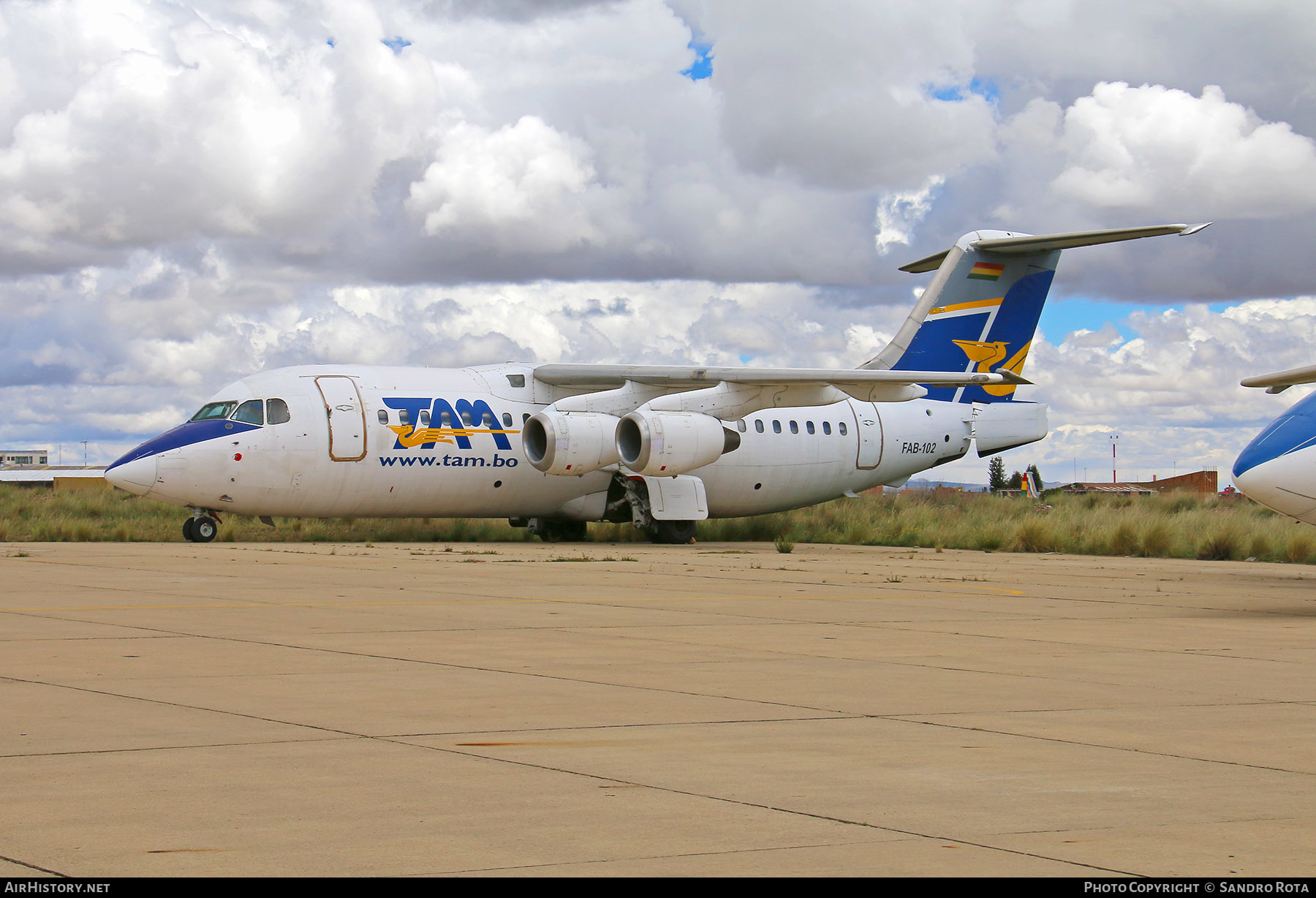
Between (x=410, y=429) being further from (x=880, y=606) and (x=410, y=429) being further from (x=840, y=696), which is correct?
(x=840, y=696)

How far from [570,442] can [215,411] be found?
19.4 ft

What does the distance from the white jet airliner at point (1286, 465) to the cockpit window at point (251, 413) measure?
15.4m

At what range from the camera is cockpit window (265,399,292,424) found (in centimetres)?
2384

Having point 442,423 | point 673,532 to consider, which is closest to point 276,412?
point 442,423

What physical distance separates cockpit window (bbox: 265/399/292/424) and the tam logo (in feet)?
5.19

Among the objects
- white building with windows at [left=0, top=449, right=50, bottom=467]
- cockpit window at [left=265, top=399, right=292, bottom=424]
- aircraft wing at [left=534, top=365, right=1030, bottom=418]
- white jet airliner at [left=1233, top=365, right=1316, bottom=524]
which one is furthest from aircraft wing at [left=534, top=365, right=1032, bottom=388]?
white building with windows at [left=0, top=449, right=50, bottom=467]

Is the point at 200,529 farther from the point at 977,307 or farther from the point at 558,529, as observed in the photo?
the point at 977,307

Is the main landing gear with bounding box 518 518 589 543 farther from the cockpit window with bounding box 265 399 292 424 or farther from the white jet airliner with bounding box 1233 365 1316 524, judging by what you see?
the white jet airliner with bounding box 1233 365 1316 524

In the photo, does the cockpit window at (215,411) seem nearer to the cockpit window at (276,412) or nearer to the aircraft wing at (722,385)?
the cockpit window at (276,412)

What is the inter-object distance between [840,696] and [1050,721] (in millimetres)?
1203

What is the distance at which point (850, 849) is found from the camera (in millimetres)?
4391

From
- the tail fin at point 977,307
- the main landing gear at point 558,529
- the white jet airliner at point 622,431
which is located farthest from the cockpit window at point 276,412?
the tail fin at point 977,307

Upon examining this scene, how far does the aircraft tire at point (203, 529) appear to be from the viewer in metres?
24.4

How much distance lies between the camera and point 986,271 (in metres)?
30.2
